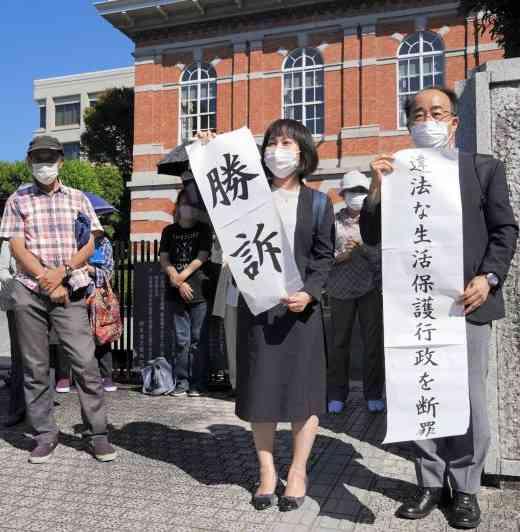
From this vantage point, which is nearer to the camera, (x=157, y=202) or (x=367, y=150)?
(x=367, y=150)

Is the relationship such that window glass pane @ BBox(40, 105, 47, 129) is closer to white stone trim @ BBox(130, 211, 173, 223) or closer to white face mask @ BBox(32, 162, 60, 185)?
white stone trim @ BBox(130, 211, 173, 223)

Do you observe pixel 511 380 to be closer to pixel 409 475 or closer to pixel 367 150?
pixel 409 475

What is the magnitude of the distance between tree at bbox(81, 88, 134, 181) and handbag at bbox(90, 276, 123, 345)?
1066 inches

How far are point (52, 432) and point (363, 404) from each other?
8.95 feet

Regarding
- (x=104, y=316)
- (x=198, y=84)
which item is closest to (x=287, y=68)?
(x=198, y=84)

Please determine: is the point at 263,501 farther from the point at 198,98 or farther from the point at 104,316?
the point at 198,98

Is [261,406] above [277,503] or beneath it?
above

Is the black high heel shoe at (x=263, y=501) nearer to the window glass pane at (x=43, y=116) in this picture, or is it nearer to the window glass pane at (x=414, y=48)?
the window glass pane at (x=414, y=48)

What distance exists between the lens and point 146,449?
4102 millimetres

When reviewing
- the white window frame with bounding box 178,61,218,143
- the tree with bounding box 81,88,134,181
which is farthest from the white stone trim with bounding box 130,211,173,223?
the tree with bounding box 81,88,134,181

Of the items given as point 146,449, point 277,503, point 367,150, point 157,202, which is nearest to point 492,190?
point 277,503

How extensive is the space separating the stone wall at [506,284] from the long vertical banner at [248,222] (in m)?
1.20

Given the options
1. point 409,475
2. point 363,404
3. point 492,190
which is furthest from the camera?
point 363,404

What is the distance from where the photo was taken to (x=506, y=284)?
328 cm
